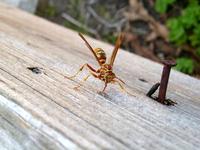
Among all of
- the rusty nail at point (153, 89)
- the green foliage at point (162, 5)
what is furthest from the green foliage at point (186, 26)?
the rusty nail at point (153, 89)

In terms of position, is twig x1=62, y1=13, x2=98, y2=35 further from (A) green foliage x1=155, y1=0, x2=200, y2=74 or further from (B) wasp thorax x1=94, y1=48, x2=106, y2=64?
(B) wasp thorax x1=94, y1=48, x2=106, y2=64

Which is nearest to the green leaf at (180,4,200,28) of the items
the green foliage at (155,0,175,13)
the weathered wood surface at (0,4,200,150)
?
the green foliage at (155,0,175,13)

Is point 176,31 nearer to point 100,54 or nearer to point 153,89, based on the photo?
point 100,54

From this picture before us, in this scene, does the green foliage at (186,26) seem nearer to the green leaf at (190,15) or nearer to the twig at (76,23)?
the green leaf at (190,15)

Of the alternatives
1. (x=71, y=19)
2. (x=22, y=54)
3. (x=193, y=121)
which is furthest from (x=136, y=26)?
(x=193, y=121)

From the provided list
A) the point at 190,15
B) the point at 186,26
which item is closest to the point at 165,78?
the point at 190,15

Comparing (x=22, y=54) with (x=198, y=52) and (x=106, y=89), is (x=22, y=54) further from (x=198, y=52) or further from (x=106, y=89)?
(x=198, y=52)
